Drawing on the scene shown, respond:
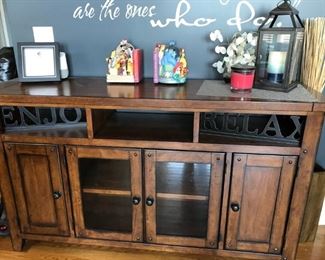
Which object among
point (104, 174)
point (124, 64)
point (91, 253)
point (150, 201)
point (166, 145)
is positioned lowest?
point (91, 253)

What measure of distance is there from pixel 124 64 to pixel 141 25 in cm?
27

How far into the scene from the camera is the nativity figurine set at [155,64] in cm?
147

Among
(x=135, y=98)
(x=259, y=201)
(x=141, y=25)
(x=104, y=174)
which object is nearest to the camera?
(x=135, y=98)

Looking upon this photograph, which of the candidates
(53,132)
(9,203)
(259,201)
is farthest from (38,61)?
(259,201)

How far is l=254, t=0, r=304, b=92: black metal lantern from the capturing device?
4.14ft

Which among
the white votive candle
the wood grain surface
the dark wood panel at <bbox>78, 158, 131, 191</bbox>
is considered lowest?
the wood grain surface

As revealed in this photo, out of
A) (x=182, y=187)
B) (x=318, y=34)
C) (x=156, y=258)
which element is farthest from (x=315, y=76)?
(x=156, y=258)

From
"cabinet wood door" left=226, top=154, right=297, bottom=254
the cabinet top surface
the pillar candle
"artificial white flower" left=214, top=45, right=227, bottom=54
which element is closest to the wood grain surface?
"cabinet wood door" left=226, top=154, right=297, bottom=254

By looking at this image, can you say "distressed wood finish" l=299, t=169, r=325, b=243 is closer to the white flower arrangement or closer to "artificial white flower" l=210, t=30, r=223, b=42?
the white flower arrangement

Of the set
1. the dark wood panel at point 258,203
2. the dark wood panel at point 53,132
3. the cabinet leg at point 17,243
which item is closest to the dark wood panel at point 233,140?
the dark wood panel at point 258,203

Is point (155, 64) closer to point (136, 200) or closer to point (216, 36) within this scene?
point (216, 36)

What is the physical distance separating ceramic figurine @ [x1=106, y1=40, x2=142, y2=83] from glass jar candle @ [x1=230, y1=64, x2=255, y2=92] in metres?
0.50

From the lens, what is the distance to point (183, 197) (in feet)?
4.76

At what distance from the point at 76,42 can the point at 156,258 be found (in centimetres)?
129
